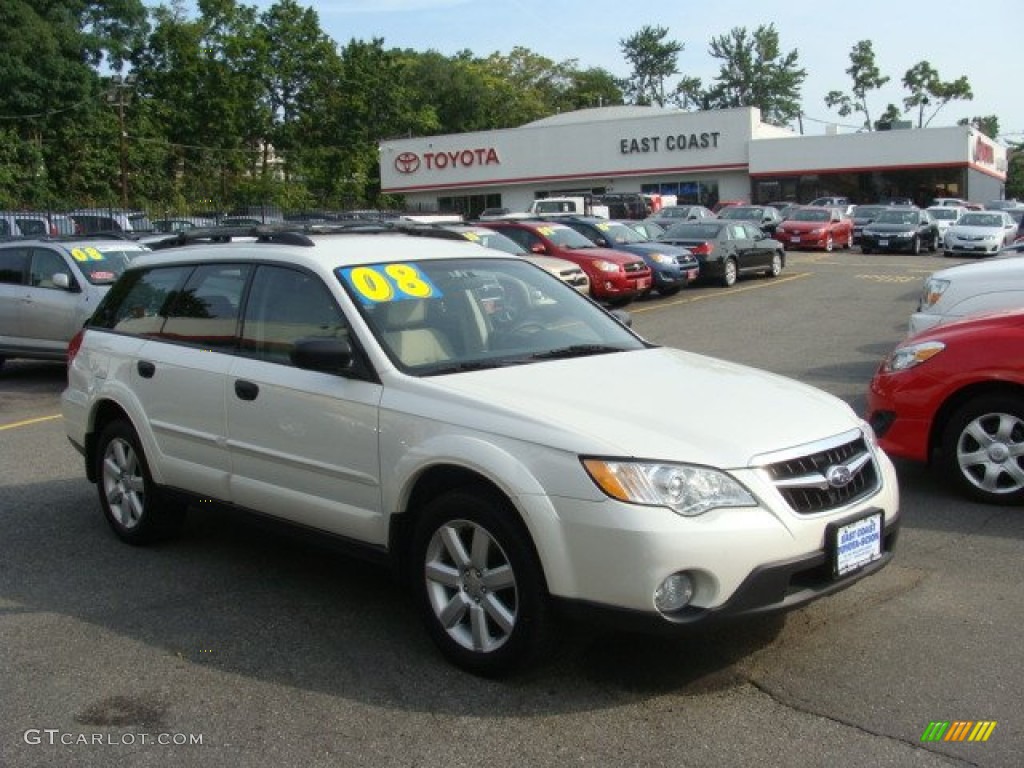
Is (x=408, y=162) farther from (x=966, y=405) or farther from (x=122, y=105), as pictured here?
(x=966, y=405)

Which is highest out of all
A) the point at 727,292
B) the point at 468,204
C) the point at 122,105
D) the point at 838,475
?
the point at 122,105

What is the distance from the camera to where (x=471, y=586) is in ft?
13.8

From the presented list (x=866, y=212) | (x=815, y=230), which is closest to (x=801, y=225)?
(x=815, y=230)

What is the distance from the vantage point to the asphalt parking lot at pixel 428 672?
12.1ft

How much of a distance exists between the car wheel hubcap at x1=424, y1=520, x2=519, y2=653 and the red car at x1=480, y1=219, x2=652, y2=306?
15014 mm

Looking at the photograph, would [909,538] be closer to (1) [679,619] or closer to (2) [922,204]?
(1) [679,619]

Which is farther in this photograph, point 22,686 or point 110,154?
point 110,154

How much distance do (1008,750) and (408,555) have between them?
235cm

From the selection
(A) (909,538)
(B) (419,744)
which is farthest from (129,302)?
(A) (909,538)

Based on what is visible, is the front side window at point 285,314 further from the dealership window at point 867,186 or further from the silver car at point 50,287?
the dealership window at point 867,186

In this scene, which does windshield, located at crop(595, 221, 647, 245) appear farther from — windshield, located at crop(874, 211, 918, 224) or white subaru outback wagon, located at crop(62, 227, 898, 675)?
white subaru outback wagon, located at crop(62, 227, 898, 675)

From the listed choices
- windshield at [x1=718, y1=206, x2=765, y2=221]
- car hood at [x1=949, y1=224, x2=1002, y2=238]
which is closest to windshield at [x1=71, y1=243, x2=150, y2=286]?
windshield at [x1=718, y1=206, x2=765, y2=221]

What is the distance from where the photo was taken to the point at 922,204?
50906 millimetres

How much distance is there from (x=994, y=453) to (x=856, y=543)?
2744mm
